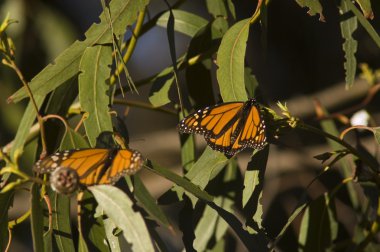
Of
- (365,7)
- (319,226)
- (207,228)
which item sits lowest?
(319,226)

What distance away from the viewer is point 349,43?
1792 mm

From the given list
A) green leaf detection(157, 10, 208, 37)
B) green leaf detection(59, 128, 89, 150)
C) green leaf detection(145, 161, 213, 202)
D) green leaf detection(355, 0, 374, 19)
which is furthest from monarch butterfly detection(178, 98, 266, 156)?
green leaf detection(157, 10, 208, 37)

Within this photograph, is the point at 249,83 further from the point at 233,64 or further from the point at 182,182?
the point at 182,182

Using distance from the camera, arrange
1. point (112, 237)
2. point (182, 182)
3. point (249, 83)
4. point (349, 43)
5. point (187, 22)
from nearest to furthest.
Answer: point (182, 182), point (112, 237), point (349, 43), point (249, 83), point (187, 22)

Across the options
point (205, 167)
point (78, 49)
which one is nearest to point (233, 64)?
point (205, 167)

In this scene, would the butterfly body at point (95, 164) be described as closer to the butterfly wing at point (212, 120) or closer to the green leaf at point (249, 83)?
the butterfly wing at point (212, 120)

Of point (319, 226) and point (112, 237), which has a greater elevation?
point (112, 237)

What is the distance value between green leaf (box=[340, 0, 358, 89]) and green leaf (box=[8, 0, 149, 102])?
522 mm

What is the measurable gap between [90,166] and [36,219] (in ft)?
0.52

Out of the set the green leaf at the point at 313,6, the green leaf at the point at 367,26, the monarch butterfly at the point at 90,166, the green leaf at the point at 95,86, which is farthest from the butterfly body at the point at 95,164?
the green leaf at the point at 367,26

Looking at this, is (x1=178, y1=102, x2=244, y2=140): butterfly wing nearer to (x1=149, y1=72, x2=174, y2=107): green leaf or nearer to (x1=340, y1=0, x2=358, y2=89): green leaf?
(x1=149, y1=72, x2=174, y2=107): green leaf

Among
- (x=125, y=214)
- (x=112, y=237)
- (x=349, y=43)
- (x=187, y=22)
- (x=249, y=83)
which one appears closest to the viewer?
(x=125, y=214)

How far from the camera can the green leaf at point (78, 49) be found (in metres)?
1.66

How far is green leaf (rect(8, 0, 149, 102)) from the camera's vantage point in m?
1.66
